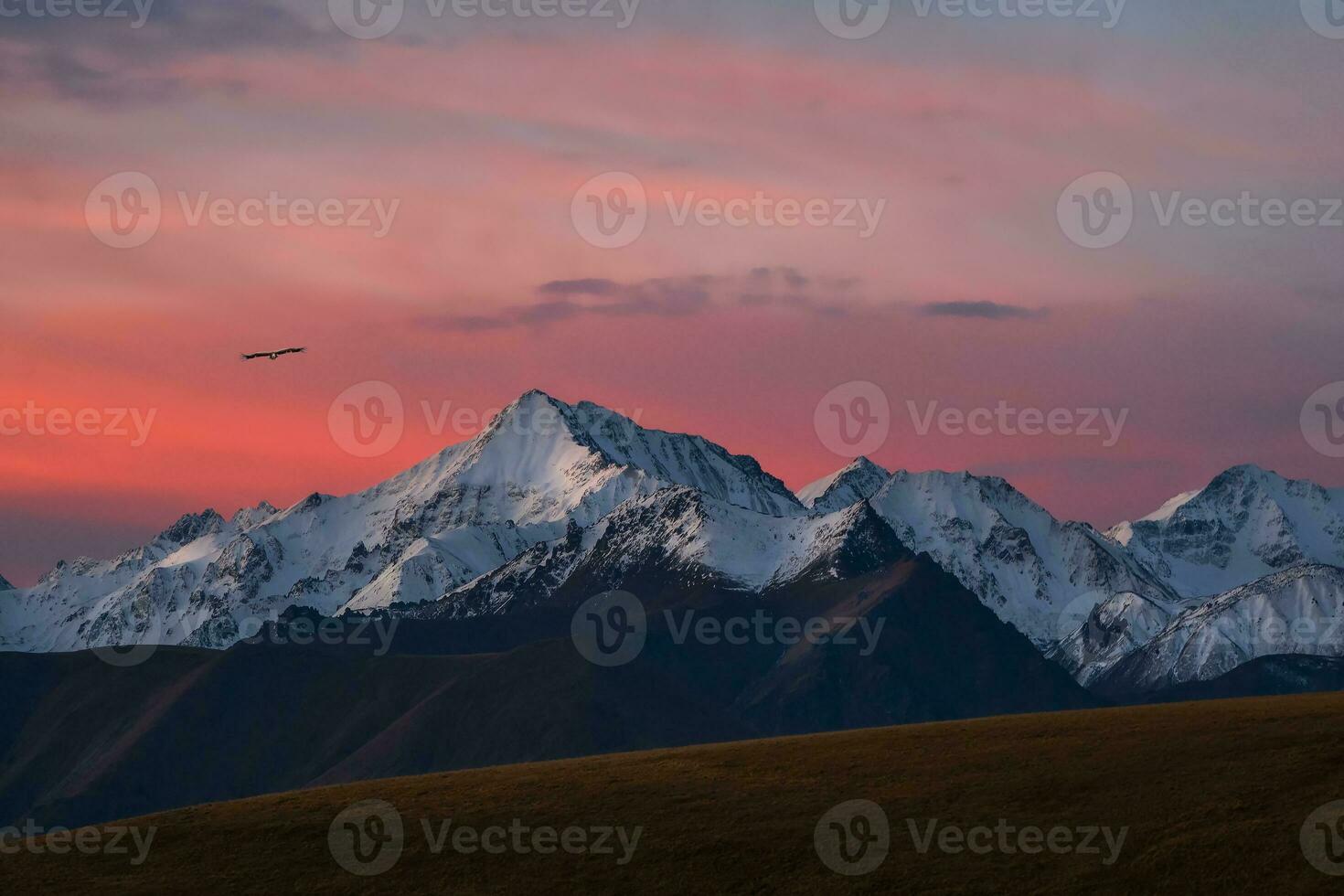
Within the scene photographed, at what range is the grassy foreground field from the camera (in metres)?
92.2

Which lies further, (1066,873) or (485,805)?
(485,805)

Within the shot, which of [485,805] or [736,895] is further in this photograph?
[485,805]

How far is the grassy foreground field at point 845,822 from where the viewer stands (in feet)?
302

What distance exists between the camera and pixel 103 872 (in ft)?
337

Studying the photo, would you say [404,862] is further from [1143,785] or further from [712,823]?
[1143,785]

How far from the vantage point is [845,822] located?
102 m

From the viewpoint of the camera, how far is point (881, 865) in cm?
9431

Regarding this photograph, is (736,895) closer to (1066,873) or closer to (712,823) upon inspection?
(712,823)

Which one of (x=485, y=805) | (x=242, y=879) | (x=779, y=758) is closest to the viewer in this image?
(x=242, y=879)

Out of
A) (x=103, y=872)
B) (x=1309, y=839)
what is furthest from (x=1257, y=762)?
(x=103, y=872)

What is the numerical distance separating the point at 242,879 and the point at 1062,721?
193ft

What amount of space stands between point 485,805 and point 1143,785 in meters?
40.0

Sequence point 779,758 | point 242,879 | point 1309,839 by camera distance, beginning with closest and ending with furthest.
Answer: point 1309,839, point 242,879, point 779,758

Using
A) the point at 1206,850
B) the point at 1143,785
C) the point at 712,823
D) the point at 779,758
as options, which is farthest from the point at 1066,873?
the point at 779,758
